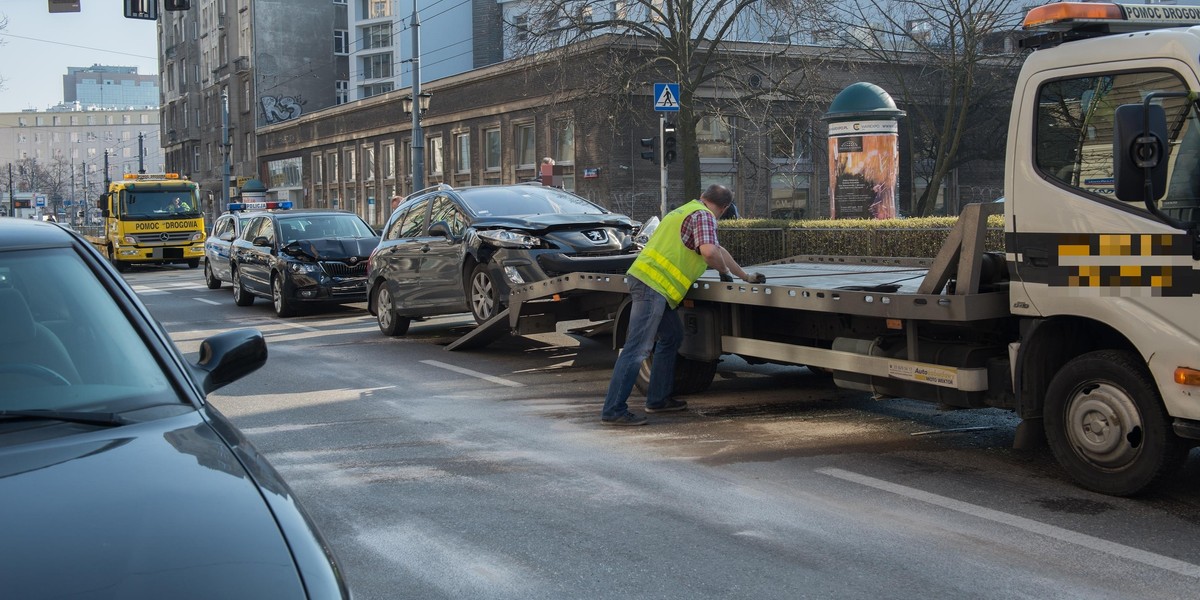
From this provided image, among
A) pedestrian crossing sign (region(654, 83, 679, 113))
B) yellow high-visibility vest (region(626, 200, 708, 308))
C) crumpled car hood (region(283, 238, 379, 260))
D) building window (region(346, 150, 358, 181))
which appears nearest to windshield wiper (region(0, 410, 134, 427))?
yellow high-visibility vest (region(626, 200, 708, 308))

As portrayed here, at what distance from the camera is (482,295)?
13.4 metres

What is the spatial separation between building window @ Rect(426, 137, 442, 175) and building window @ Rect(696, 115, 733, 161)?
1344 cm

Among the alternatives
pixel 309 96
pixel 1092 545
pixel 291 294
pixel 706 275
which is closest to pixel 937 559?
pixel 1092 545

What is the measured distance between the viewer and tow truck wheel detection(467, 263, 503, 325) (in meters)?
13.1

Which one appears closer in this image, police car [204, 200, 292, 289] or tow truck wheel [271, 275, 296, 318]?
tow truck wheel [271, 275, 296, 318]

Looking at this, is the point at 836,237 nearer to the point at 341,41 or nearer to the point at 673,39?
the point at 673,39

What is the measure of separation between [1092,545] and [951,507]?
841mm

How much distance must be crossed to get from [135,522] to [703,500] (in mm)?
4207

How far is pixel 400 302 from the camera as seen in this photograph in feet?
48.9

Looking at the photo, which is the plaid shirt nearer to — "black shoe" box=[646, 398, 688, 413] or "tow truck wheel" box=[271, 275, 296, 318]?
"black shoe" box=[646, 398, 688, 413]

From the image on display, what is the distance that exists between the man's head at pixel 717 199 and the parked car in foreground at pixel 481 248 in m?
3.32

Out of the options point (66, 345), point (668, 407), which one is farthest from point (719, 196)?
point (66, 345)

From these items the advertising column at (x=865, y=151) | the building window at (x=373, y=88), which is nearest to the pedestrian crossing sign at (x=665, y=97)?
the advertising column at (x=865, y=151)

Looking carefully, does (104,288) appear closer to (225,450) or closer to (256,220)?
(225,450)
